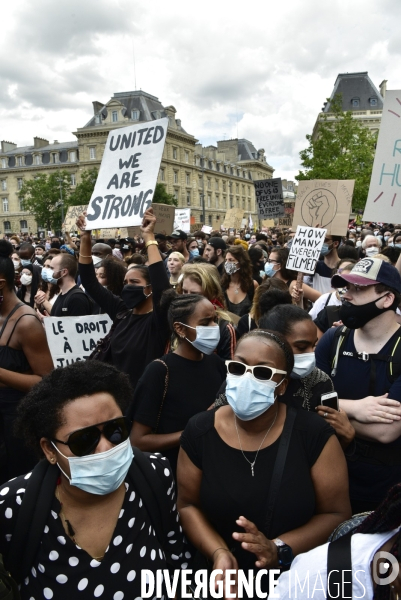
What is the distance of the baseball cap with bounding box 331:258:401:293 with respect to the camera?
276 centimetres

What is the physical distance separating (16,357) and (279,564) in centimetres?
214

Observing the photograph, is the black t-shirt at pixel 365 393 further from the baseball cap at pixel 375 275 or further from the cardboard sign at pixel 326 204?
the cardboard sign at pixel 326 204

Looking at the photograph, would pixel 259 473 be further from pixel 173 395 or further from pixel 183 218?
pixel 183 218

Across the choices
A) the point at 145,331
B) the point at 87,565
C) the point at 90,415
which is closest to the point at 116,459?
the point at 90,415

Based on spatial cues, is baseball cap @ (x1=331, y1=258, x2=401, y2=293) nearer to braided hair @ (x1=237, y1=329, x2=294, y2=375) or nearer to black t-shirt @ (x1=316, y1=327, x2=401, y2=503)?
black t-shirt @ (x1=316, y1=327, x2=401, y2=503)

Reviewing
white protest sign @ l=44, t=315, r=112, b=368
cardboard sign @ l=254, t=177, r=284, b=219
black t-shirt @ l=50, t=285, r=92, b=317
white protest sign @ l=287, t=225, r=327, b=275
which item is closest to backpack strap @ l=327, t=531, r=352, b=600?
white protest sign @ l=44, t=315, r=112, b=368

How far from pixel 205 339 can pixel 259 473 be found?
1.09 meters

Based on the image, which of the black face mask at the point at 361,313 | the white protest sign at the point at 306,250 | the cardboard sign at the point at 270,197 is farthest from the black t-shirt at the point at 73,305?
the cardboard sign at the point at 270,197

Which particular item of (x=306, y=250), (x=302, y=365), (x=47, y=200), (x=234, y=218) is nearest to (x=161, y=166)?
(x=47, y=200)

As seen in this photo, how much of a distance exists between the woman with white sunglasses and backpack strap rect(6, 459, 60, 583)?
2.11ft

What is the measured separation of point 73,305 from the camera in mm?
5031

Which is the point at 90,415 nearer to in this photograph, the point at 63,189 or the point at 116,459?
the point at 116,459

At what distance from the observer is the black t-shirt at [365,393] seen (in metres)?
2.50

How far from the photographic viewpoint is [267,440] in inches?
84.1
